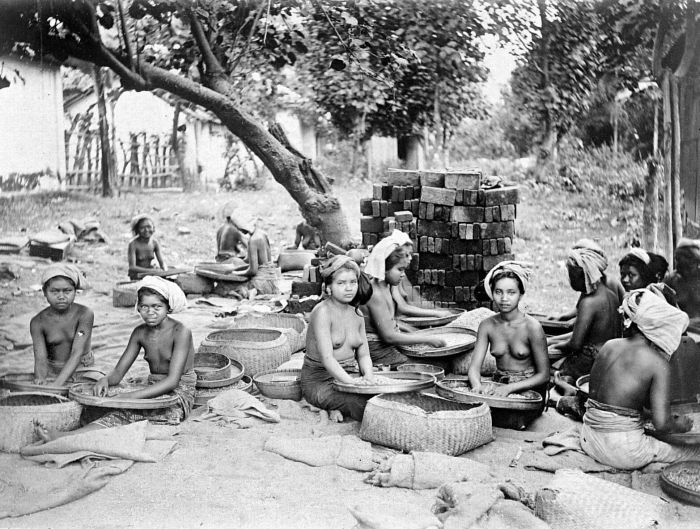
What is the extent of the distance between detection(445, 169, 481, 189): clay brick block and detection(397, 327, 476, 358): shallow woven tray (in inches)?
82.1

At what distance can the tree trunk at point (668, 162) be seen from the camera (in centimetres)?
593

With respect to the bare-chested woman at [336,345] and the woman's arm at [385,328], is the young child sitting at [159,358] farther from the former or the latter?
the woman's arm at [385,328]

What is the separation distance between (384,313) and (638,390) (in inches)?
81.0

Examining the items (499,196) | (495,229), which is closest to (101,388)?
(495,229)

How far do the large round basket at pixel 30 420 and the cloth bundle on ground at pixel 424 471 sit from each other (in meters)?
1.71

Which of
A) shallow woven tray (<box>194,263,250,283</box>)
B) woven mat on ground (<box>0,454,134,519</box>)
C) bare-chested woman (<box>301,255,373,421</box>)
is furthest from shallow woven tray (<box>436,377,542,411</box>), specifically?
shallow woven tray (<box>194,263,250,283</box>)

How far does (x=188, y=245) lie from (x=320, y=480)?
9.14m

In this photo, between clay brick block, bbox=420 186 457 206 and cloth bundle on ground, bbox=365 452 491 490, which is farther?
clay brick block, bbox=420 186 457 206

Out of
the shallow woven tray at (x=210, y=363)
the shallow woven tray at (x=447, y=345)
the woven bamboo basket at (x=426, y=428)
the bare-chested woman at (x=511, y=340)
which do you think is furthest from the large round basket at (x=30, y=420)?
the bare-chested woman at (x=511, y=340)

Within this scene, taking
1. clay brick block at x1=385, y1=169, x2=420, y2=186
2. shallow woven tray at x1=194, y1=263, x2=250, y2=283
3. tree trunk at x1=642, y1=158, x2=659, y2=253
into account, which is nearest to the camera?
tree trunk at x1=642, y1=158, x2=659, y2=253

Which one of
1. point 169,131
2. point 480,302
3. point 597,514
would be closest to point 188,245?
point 169,131

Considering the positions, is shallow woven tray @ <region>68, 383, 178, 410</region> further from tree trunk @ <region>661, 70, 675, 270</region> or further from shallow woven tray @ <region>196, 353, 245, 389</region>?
tree trunk @ <region>661, 70, 675, 270</region>

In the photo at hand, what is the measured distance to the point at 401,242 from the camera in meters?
5.50

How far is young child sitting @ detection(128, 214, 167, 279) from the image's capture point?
8967 mm
